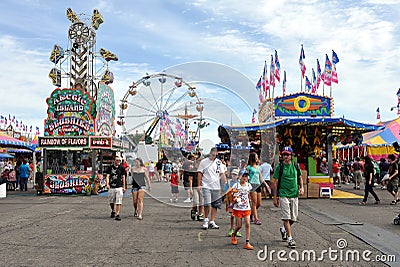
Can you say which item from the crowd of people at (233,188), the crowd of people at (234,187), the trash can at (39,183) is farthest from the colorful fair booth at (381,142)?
the crowd of people at (233,188)

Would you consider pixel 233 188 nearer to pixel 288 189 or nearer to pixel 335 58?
pixel 288 189

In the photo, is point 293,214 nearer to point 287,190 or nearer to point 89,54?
point 287,190

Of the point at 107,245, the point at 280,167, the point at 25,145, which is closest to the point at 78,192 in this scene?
the point at 25,145

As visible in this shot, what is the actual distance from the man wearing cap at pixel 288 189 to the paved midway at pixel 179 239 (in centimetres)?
46

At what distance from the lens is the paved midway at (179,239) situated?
6.03m

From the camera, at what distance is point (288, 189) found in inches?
275

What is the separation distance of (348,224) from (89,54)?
19.3 meters

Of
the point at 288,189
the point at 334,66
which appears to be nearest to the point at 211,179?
the point at 288,189

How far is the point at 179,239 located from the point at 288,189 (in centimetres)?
217

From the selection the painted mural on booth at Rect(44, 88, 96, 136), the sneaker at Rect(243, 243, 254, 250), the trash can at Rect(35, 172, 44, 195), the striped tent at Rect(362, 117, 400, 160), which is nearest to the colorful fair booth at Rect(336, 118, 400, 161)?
the striped tent at Rect(362, 117, 400, 160)

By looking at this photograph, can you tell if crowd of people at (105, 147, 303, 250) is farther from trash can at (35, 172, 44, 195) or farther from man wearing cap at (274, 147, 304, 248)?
trash can at (35, 172, 44, 195)

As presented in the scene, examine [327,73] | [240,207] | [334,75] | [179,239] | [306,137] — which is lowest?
[179,239]

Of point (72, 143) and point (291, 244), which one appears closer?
point (291, 244)

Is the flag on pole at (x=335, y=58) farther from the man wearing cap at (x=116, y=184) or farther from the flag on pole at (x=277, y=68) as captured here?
the man wearing cap at (x=116, y=184)
